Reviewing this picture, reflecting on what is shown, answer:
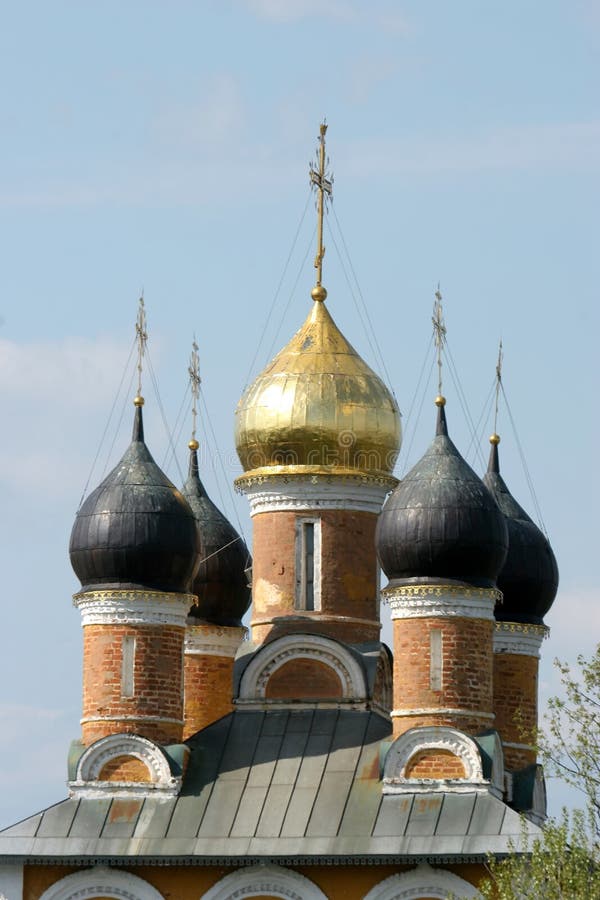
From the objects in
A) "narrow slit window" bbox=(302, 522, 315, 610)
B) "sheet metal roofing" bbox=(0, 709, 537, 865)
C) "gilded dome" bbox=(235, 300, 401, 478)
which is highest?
"gilded dome" bbox=(235, 300, 401, 478)

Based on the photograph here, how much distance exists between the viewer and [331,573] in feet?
102

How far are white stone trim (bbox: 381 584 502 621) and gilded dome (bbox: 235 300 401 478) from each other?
2.72 metres

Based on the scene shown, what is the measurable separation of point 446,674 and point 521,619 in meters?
4.08

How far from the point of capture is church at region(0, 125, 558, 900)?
28250 millimetres

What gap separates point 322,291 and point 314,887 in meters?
6.91

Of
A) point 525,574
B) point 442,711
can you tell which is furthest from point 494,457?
point 442,711

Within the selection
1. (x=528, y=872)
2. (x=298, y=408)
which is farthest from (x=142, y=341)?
(x=528, y=872)

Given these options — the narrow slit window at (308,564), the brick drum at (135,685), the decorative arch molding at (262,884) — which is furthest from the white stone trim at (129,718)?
the narrow slit window at (308,564)

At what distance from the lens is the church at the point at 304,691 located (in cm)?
2825

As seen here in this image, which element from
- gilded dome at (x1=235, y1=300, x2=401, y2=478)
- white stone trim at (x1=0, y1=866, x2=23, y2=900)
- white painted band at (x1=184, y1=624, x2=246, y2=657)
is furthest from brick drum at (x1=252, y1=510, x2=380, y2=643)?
white stone trim at (x1=0, y1=866, x2=23, y2=900)

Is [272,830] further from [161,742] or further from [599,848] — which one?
[599,848]

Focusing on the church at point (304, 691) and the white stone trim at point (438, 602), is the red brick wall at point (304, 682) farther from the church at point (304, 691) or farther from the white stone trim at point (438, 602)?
the white stone trim at point (438, 602)

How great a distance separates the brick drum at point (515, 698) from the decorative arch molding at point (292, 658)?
2.48 metres

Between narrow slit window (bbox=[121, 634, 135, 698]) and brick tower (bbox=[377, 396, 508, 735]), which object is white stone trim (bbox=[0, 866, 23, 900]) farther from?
brick tower (bbox=[377, 396, 508, 735])
